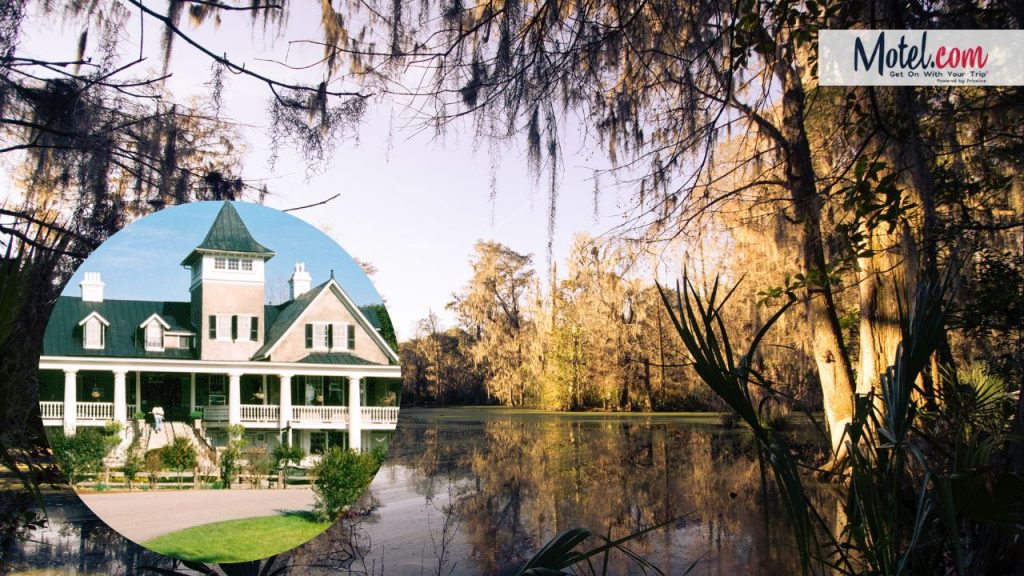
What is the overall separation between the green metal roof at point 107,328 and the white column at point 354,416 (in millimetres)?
621

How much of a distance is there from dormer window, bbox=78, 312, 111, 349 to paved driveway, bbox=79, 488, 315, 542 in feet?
1.64

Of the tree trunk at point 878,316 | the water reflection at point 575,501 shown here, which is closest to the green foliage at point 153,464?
the water reflection at point 575,501

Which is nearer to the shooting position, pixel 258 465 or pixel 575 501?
pixel 258 465

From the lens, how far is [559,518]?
17.2ft

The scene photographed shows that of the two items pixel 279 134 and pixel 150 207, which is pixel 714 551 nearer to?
pixel 279 134

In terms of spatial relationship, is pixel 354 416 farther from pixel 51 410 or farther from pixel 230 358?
pixel 51 410

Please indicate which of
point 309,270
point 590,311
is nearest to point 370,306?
point 309,270

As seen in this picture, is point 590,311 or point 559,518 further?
point 590,311

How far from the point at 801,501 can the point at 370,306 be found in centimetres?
163

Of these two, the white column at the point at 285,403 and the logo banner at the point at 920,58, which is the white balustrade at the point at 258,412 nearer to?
the white column at the point at 285,403

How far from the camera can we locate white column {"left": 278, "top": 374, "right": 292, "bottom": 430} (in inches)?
106

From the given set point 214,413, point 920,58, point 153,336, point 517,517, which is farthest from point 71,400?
point 920,58

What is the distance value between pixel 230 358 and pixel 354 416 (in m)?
0.48

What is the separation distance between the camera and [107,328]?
8.44 feet
